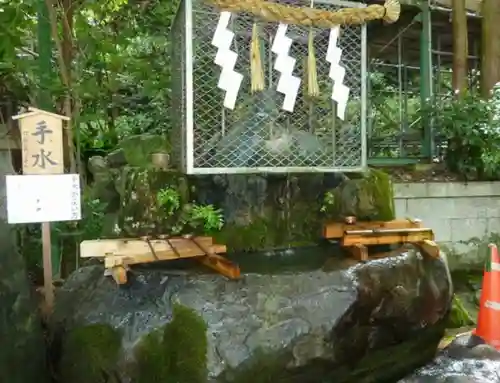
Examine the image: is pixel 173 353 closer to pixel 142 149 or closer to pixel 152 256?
pixel 152 256

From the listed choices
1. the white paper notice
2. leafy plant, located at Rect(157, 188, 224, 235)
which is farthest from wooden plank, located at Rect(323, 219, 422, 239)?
the white paper notice

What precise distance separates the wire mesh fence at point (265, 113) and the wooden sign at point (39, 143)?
100 centimetres

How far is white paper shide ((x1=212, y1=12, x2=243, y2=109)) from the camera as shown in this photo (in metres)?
3.90

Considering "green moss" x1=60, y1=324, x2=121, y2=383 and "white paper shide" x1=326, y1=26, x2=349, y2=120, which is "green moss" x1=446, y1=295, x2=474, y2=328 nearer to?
"white paper shide" x1=326, y1=26, x2=349, y2=120

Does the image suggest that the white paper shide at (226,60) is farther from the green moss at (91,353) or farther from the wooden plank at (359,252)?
the green moss at (91,353)

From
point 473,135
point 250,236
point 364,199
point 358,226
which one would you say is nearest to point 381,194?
point 364,199

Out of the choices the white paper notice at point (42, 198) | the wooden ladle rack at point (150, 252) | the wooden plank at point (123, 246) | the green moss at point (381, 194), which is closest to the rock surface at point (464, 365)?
the green moss at point (381, 194)

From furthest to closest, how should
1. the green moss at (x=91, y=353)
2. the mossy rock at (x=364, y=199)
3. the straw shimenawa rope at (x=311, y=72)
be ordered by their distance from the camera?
the mossy rock at (x=364, y=199)
the straw shimenawa rope at (x=311, y=72)
the green moss at (x=91, y=353)

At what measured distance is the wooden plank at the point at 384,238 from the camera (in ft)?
13.8

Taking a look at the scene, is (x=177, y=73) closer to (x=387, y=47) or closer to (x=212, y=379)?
(x=212, y=379)

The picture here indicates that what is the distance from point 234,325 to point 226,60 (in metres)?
1.98

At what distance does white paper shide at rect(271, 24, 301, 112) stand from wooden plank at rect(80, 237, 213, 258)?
4.47ft

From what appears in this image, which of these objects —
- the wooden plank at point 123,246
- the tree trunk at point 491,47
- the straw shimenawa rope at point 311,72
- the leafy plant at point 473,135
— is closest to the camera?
the wooden plank at point 123,246

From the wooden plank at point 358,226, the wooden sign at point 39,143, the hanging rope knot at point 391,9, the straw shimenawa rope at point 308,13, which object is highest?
the hanging rope knot at point 391,9
